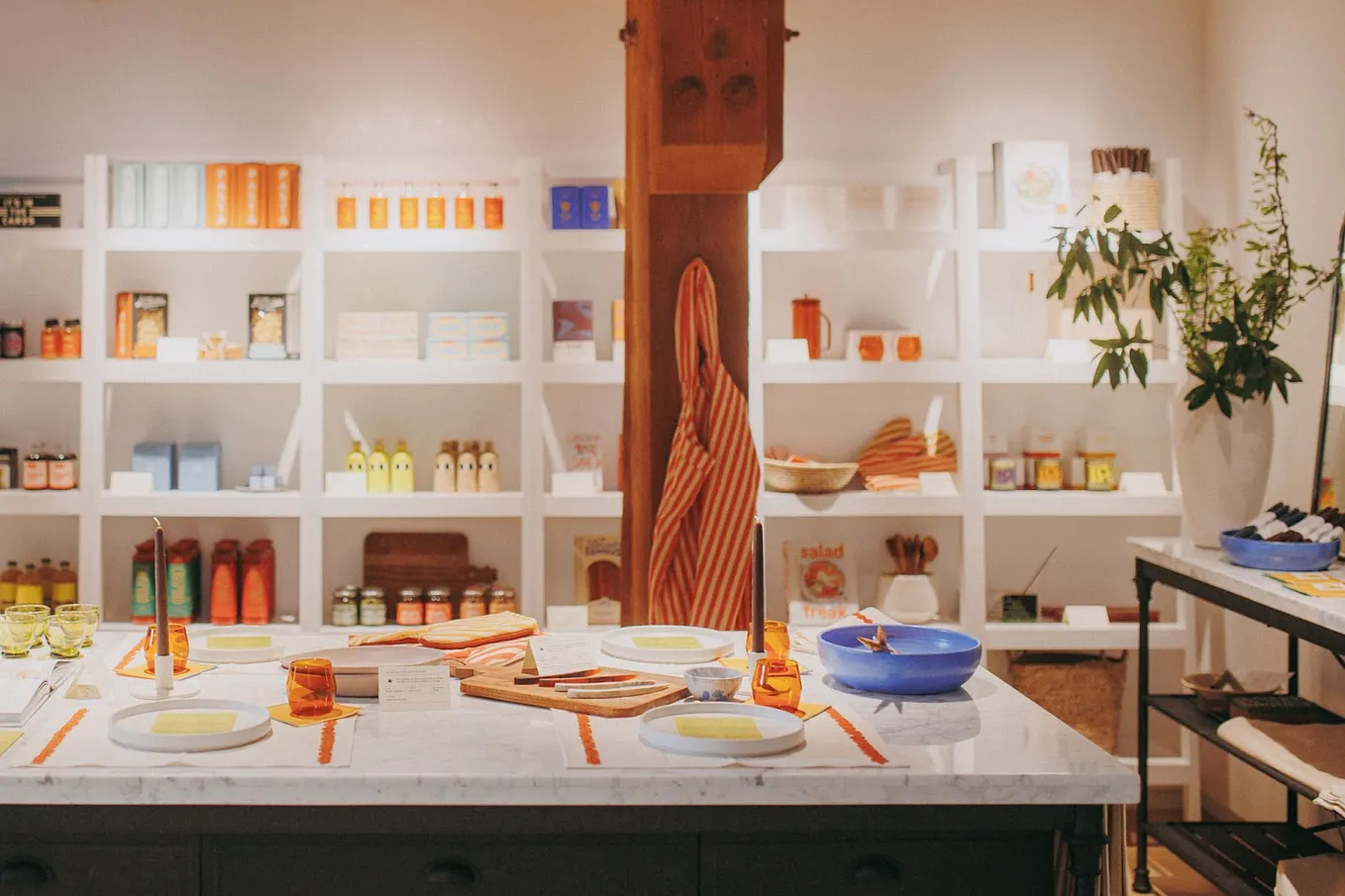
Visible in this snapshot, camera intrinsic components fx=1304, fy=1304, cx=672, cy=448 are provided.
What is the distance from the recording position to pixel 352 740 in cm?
187

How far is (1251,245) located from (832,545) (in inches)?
69.1

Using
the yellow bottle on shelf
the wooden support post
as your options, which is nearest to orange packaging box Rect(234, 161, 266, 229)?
the yellow bottle on shelf

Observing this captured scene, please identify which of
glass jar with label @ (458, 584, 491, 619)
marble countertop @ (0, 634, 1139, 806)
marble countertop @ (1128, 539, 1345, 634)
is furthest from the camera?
glass jar with label @ (458, 584, 491, 619)

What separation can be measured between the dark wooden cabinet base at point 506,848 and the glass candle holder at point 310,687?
0.28 metres

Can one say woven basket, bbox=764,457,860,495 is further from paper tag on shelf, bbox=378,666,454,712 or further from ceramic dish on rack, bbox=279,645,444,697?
paper tag on shelf, bbox=378,666,454,712

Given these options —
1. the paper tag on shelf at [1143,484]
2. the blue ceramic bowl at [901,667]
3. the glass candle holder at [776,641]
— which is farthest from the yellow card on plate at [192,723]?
the paper tag on shelf at [1143,484]

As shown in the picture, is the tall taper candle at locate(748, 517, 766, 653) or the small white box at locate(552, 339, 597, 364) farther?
the small white box at locate(552, 339, 597, 364)

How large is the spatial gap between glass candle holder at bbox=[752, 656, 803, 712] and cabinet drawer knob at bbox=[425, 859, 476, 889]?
20.8 inches

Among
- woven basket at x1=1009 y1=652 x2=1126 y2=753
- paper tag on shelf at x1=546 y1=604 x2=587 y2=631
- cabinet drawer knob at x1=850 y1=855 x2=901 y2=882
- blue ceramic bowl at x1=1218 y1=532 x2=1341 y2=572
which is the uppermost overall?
blue ceramic bowl at x1=1218 y1=532 x2=1341 y2=572

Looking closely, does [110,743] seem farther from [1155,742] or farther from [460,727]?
[1155,742]

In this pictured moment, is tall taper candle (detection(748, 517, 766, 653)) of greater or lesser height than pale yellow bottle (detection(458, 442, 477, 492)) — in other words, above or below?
below

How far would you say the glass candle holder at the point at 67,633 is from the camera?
2299mm

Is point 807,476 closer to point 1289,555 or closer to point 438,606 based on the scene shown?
point 438,606

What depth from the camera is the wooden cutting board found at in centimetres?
475
